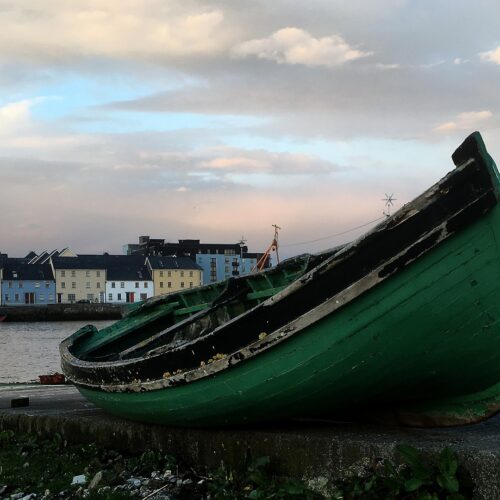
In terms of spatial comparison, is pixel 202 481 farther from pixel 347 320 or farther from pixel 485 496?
pixel 485 496

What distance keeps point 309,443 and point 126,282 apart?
101504 millimetres

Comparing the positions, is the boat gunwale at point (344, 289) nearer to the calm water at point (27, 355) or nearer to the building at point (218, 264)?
the calm water at point (27, 355)

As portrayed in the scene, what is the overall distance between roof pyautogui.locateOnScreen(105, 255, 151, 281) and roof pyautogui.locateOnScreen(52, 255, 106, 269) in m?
1.52

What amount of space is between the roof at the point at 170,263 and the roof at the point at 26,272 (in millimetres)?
15354

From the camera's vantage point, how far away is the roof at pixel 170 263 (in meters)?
106

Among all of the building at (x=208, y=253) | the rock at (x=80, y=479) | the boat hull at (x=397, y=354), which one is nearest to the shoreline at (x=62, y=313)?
the building at (x=208, y=253)

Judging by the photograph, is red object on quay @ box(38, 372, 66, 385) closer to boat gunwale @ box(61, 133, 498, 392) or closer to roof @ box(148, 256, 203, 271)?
boat gunwale @ box(61, 133, 498, 392)

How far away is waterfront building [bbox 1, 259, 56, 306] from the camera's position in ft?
325

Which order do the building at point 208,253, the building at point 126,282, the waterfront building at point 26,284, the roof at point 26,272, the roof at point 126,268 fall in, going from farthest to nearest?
the building at point 208,253 < the roof at point 126,268 < the building at point 126,282 < the roof at point 26,272 < the waterfront building at point 26,284

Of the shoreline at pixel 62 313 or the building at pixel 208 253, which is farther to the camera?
the building at pixel 208 253

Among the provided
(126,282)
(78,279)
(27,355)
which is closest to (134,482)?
(27,355)

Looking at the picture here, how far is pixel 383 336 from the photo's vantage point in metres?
4.71

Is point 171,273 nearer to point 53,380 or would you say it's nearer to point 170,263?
point 170,263

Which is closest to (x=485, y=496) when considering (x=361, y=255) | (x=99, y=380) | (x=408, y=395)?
(x=408, y=395)
